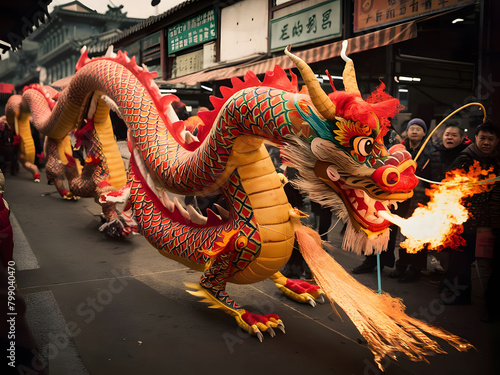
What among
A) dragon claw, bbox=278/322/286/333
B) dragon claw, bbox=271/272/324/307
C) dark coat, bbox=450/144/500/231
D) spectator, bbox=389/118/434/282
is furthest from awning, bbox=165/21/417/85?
dragon claw, bbox=278/322/286/333

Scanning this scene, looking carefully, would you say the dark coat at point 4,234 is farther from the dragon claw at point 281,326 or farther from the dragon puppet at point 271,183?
the dragon claw at point 281,326

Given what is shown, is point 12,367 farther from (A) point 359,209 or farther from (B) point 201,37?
(B) point 201,37

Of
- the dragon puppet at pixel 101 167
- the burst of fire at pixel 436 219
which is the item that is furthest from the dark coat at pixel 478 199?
the dragon puppet at pixel 101 167

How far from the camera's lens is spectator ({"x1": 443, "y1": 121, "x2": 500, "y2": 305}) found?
2.38m

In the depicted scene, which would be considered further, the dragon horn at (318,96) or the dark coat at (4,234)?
the dragon horn at (318,96)

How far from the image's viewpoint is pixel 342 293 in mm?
2002

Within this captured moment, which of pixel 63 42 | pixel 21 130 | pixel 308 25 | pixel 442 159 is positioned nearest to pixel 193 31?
pixel 308 25

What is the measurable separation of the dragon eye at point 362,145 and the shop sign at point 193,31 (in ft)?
21.3

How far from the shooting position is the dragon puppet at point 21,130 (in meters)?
7.96

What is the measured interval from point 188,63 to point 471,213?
728 cm

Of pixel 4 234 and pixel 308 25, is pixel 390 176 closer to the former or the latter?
pixel 4 234

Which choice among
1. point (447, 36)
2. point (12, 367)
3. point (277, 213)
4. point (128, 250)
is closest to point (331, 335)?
point (277, 213)

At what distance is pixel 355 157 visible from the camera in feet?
5.99

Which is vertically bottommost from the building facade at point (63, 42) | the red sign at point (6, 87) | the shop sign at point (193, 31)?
the shop sign at point (193, 31)
